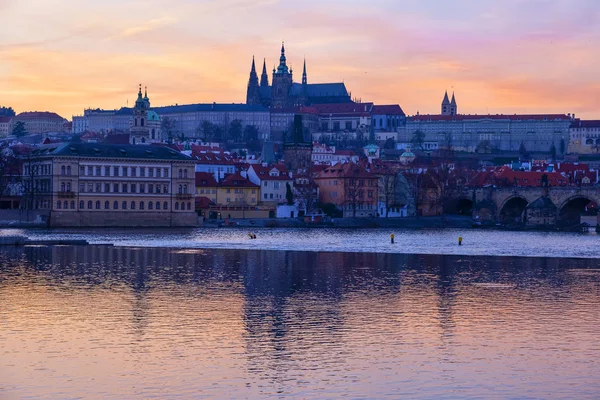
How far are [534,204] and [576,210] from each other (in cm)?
519

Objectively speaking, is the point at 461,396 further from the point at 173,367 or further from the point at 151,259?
the point at 151,259

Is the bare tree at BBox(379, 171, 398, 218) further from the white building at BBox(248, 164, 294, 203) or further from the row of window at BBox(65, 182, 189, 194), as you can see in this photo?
the row of window at BBox(65, 182, 189, 194)

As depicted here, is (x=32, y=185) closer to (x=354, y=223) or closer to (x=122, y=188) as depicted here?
(x=122, y=188)

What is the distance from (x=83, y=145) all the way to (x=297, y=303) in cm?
5265

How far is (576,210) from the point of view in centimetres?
9650

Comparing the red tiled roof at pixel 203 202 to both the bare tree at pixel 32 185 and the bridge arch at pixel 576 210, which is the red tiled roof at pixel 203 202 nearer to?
the bare tree at pixel 32 185

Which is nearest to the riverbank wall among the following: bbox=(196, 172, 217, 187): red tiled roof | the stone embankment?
bbox=(196, 172, 217, 187): red tiled roof

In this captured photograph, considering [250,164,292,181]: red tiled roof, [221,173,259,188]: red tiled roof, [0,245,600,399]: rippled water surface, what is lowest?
[0,245,600,399]: rippled water surface

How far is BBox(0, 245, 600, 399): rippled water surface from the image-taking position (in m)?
19.0

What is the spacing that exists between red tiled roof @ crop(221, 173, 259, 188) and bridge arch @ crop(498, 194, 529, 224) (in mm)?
21314

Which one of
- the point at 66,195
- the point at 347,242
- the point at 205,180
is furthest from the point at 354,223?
the point at 347,242

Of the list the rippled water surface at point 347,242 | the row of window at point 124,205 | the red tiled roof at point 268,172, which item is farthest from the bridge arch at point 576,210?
the row of window at point 124,205

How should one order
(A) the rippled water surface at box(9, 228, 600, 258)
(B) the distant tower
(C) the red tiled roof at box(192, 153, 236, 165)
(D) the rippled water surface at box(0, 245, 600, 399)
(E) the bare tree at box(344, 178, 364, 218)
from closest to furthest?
(D) the rippled water surface at box(0, 245, 600, 399) → (A) the rippled water surface at box(9, 228, 600, 258) → (E) the bare tree at box(344, 178, 364, 218) → (C) the red tiled roof at box(192, 153, 236, 165) → (B) the distant tower

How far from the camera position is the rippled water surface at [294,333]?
62.4 feet
